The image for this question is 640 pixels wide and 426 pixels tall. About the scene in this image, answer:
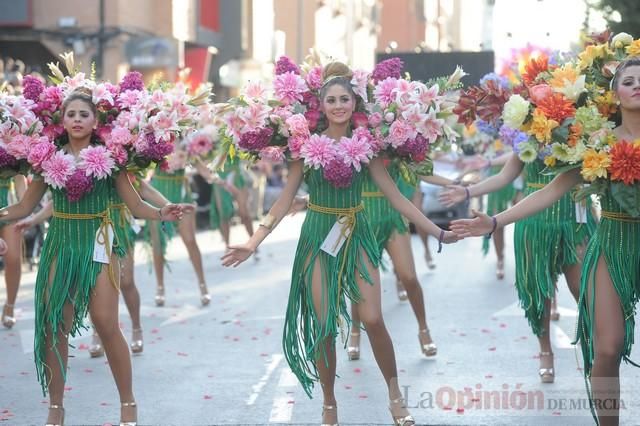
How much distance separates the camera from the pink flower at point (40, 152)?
671cm

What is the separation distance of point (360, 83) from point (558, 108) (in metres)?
1.32

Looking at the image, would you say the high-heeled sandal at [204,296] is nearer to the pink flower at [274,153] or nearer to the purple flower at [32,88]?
the purple flower at [32,88]

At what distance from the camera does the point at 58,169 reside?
262 inches

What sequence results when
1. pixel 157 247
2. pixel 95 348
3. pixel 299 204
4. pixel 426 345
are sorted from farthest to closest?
pixel 157 247 → pixel 95 348 → pixel 426 345 → pixel 299 204

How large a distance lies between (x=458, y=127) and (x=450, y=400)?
21.8 feet

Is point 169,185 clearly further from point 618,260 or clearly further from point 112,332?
point 618,260

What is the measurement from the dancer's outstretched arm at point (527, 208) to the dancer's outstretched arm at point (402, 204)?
38 centimetres

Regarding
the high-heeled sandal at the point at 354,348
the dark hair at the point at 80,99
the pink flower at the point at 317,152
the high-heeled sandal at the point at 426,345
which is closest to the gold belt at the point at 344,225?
the pink flower at the point at 317,152

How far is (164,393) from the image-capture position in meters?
7.95

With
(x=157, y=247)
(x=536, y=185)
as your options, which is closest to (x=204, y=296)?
(x=157, y=247)

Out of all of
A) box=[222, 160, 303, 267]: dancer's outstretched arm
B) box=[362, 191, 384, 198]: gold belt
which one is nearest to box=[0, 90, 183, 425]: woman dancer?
box=[222, 160, 303, 267]: dancer's outstretched arm

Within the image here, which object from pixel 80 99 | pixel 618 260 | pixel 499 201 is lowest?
pixel 499 201

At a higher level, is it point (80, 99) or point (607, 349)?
point (80, 99)

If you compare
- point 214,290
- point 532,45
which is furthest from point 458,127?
point 214,290
